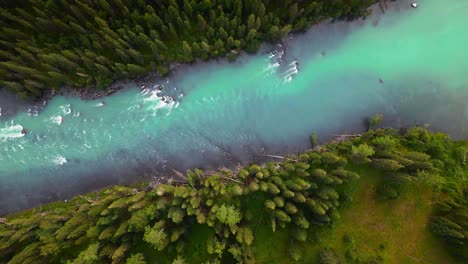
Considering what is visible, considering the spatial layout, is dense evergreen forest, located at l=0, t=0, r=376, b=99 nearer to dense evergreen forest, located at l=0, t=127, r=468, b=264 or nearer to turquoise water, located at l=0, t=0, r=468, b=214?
turquoise water, located at l=0, t=0, r=468, b=214

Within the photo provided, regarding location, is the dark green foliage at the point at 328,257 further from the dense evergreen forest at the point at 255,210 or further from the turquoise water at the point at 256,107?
the turquoise water at the point at 256,107

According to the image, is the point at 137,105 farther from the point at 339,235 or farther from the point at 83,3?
the point at 339,235

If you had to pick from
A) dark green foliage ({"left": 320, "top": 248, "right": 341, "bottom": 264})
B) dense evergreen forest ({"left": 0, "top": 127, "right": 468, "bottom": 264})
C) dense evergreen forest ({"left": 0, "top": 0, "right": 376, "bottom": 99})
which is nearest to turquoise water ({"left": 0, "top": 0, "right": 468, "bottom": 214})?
dense evergreen forest ({"left": 0, "top": 0, "right": 376, "bottom": 99})

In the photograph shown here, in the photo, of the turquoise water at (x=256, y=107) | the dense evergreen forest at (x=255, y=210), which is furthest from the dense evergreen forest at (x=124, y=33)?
the dense evergreen forest at (x=255, y=210)

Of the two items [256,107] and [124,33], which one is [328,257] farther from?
[124,33]

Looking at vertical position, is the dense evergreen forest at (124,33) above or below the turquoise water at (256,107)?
above

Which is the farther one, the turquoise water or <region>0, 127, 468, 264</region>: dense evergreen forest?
the turquoise water

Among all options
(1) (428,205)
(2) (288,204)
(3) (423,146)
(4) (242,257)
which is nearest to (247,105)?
(2) (288,204)

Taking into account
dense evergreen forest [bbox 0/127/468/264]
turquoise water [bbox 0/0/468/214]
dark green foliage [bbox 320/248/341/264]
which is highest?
turquoise water [bbox 0/0/468/214]
